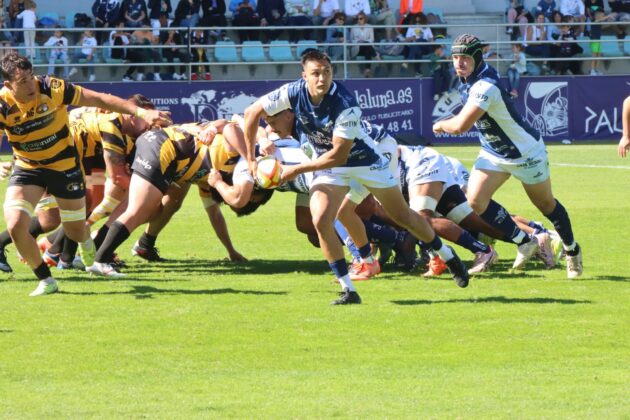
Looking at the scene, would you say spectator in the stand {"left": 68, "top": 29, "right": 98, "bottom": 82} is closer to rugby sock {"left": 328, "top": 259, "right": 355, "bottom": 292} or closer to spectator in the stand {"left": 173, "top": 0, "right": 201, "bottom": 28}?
spectator in the stand {"left": 173, "top": 0, "right": 201, "bottom": 28}

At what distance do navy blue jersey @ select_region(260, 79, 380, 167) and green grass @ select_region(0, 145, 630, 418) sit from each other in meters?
1.18

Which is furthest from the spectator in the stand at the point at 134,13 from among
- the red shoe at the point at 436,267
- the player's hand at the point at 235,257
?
the red shoe at the point at 436,267

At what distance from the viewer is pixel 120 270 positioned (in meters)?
11.4

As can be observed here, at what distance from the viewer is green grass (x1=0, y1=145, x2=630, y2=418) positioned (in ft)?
19.8

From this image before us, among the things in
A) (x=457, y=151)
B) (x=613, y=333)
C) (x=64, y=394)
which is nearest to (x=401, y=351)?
(x=613, y=333)

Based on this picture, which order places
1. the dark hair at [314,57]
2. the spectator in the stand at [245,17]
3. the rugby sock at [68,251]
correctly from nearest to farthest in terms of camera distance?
the dark hair at [314,57] < the rugby sock at [68,251] < the spectator in the stand at [245,17]

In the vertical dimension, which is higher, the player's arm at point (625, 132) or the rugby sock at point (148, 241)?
the player's arm at point (625, 132)

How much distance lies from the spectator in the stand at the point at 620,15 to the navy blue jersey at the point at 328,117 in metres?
24.3

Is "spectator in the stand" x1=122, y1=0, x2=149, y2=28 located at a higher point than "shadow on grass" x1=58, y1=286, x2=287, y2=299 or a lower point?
higher

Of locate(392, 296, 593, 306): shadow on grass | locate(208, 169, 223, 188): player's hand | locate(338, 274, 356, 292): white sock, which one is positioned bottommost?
locate(392, 296, 593, 306): shadow on grass

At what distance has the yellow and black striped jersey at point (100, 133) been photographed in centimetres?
1166

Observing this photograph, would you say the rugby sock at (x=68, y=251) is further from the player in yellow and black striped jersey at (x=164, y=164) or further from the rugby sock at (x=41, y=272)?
the rugby sock at (x=41, y=272)

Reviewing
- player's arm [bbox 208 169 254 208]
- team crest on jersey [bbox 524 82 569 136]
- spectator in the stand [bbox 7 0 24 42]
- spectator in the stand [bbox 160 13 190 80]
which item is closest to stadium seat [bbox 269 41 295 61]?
spectator in the stand [bbox 160 13 190 80]

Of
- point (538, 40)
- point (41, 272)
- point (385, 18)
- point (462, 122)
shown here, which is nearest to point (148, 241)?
point (41, 272)
